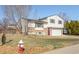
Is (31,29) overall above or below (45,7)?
below

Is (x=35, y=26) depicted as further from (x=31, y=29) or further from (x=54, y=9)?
(x=54, y=9)

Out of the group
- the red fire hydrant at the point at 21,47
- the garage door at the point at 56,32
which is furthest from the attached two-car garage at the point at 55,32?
the red fire hydrant at the point at 21,47

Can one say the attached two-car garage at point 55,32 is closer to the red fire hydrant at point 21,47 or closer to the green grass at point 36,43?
the green grass at point 36,43

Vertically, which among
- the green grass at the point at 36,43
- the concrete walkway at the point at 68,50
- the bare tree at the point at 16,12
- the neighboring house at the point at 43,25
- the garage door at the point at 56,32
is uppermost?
the bare tree at the point at 16,12

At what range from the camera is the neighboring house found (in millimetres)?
2439

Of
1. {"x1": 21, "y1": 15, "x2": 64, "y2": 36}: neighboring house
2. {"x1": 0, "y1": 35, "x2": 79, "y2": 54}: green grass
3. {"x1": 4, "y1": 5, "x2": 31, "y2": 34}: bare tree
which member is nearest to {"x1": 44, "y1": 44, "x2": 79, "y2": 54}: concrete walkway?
{"x1": 0, "y1": 35, "x2": 79, "y2": 54}: green grass

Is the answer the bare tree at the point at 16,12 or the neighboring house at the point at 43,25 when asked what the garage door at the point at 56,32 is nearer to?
the neighboring house at the point at 43,25

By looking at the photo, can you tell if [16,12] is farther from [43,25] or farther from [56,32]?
[56,32]

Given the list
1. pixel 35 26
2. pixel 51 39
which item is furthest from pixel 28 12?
pixel 51 39

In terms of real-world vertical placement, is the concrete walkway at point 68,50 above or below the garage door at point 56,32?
below

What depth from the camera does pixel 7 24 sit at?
2.45 metres

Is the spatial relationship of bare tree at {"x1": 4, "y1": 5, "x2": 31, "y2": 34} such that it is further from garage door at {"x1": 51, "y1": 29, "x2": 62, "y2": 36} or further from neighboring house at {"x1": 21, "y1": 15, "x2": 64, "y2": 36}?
garage door at {"x1": 51, "y1": 29, "x2": 62, "y2": 36}

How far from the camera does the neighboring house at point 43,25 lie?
244 centimetres
